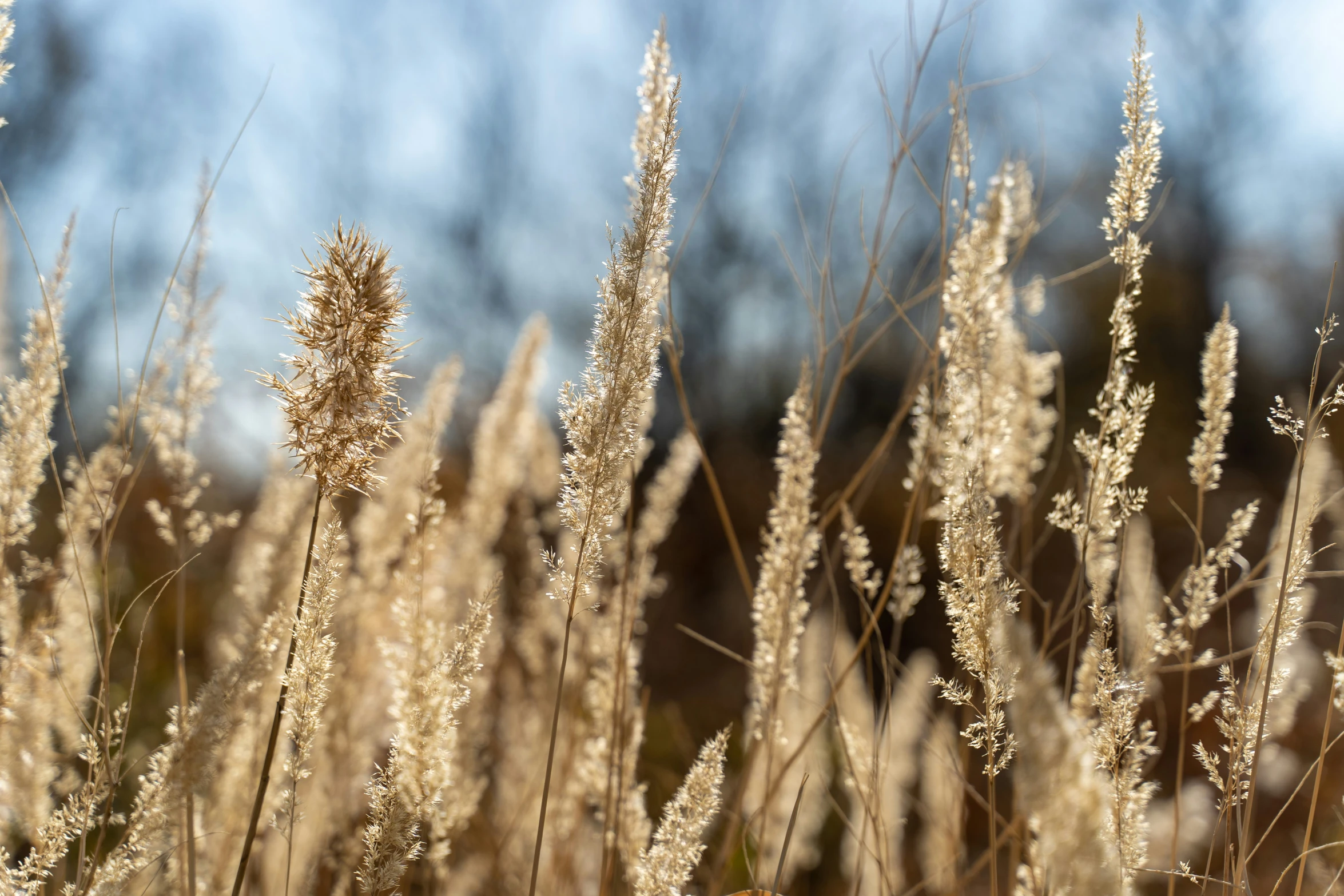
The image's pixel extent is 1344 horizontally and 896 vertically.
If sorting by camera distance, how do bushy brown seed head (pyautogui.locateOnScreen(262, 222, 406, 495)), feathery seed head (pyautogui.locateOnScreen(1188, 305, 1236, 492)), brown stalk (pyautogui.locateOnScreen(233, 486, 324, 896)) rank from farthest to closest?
1. feathery seed head (pyautogui.locateOnScreen(1188, 305, 1236, 492))
2. bushy brown seed head (pyautogui.locateOnScreen(262, 222, 406, 495))
3. brown stalk (pyautogui.locateOnScreen(233, 486, 324, 896))

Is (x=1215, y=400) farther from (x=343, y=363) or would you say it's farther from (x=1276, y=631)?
(x=343, y=363)

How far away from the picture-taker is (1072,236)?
359 inches

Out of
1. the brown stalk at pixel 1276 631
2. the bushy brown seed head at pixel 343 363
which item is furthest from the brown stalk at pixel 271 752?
the brown stalk at pixel 1276 631

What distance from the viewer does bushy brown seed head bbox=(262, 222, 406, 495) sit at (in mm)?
900

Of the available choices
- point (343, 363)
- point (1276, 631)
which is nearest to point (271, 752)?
point (343, 363)

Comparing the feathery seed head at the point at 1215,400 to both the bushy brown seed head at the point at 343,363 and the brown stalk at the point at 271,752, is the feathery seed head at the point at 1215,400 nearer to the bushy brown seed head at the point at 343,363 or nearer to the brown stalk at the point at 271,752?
the brown stalk at the point at 271,752

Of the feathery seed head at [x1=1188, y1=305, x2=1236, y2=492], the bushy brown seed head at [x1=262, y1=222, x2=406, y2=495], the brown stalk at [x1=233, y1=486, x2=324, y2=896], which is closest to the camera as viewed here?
the brown stalk at [x1=233, y1=486, x2=324, y2=896]

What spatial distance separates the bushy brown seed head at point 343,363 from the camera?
0.90 metres

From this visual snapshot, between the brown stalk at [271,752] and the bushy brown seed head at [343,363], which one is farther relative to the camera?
the bushy brown seed head at [343,363]

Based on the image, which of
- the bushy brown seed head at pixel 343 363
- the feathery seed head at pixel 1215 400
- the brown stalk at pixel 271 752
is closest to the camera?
the brown stalk at pixel 271 752

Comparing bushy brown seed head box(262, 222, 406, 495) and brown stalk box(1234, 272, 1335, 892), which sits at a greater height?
bushy brown seed head box(262, 222, 406, 495)

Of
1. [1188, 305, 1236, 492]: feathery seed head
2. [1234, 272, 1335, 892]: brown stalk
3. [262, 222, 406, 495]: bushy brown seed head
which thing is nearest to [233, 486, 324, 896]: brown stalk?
[262, 222, 406, 495]: bushy brown seed head

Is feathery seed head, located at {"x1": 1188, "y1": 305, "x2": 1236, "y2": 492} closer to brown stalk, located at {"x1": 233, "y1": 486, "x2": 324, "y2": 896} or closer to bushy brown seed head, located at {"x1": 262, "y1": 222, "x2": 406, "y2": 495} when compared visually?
brown stalk, located at {"x1": 233, "y1": 486, "x2": 324, "y2": 896}

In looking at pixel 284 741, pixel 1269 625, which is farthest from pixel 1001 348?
pixel 284 741
